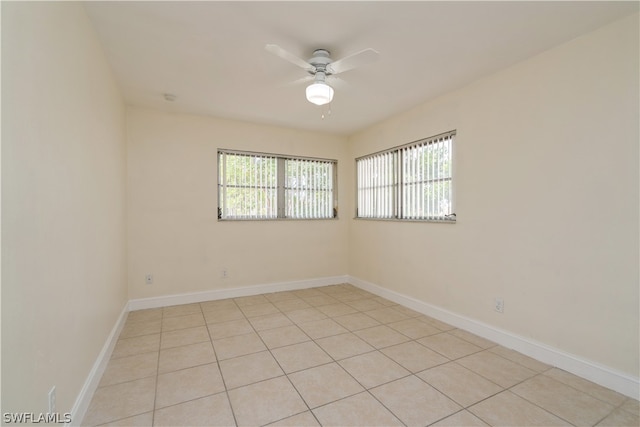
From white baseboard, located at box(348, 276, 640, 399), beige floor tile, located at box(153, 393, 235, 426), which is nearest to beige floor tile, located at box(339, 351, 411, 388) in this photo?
beige floor tile, located at box(153, 393, 235, 426)

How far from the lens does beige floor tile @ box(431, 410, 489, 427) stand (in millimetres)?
1653

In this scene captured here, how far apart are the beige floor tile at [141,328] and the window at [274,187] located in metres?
1.55

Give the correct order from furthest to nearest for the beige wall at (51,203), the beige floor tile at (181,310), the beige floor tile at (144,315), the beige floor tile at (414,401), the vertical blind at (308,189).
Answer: the vertical blind at (308,189), the beige floor tile at (181,310), the beige floor tile at (144,315), the beige floor tile at (414,401), the beige wall at (51,203)

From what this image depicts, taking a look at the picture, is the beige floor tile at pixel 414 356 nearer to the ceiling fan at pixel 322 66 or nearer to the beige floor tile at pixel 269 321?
the beige floor tile at pixel 269 321

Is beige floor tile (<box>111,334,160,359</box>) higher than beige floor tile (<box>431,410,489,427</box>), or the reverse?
beige floor tile (<box>111,334,160,359</box>)

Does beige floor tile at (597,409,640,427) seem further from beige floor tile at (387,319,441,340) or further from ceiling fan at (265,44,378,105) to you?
ceiling fan at (265,44,378,105)

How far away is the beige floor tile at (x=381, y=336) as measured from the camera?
106 inches

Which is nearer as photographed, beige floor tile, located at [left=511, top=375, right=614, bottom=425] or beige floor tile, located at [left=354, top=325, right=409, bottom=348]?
beige floor tile, located at [left=511, top=375, right=614, bottom=425]

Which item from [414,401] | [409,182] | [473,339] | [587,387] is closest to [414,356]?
[414,401]

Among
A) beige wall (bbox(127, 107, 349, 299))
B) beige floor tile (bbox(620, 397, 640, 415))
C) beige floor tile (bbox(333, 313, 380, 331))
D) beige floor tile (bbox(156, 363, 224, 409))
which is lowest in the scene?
beige floor tile (bbox(333, 313, 380, 331))

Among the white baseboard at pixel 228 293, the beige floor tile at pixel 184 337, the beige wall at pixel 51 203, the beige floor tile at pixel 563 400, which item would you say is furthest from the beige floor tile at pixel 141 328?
the beige floor tile at pixel 563 400

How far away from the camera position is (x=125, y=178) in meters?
3.46

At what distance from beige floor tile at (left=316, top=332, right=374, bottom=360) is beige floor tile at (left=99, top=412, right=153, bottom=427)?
135 cm

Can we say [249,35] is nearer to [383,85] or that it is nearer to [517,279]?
[383,85]
